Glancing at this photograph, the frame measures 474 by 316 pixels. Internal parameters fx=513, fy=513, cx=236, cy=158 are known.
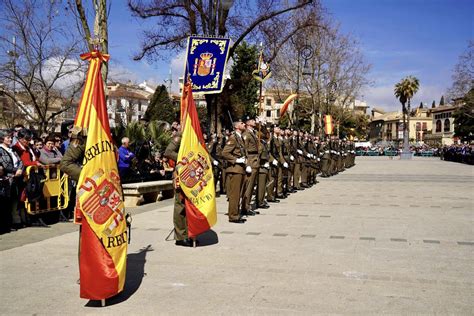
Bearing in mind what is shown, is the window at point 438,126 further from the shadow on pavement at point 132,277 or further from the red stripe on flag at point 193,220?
the shadow on pavement at point 132,277

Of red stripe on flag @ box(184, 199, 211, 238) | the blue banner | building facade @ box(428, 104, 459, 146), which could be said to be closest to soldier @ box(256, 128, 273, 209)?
the blue banner

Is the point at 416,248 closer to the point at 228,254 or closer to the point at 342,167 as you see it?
the point at 228,254

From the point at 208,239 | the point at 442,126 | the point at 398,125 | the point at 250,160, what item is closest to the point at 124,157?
the point at 250,160

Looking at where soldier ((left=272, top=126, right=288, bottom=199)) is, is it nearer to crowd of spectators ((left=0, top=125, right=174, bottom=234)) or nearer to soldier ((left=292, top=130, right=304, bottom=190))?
soldier ((left=292, top=130, right=304, bottom=190))

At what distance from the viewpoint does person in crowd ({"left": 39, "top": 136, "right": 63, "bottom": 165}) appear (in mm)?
10359

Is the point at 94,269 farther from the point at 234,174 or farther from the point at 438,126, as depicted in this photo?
the point at 438,126

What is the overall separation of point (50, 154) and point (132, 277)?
17.6 ft

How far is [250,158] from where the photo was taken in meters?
11.8

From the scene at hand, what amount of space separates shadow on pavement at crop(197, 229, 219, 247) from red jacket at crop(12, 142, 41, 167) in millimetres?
3733

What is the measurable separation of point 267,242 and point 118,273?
140 inches

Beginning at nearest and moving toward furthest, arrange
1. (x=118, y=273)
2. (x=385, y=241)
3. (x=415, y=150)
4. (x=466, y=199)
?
(x=118, y=273) < (x=385, y=241) < (x=466, y=199) < (x=415, y=150)

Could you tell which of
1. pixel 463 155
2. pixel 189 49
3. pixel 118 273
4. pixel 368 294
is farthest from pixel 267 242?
pixel 463 155

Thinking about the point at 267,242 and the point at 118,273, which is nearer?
the point at 118,273

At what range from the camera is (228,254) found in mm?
7430
